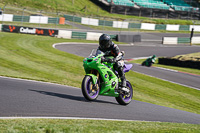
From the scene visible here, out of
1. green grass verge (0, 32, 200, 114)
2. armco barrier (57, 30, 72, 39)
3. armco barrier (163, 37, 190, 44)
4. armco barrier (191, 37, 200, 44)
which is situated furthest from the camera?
armco barrier (191, 37, 200, 44)

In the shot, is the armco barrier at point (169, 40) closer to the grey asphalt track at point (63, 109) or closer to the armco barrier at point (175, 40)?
the armco barrier at point (175, 40)

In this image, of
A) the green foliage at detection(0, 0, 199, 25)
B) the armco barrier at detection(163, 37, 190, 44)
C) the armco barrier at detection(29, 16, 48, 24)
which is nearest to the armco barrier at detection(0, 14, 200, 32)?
the armco barrier at detection(29, 16, 48, 24)

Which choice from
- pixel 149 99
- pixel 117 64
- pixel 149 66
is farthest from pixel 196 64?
pixel 117 64

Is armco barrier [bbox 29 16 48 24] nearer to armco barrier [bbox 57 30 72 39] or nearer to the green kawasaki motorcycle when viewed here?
armco barrier [bbox 57 30 72 39]

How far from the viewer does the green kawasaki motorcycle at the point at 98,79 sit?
28.6 feet

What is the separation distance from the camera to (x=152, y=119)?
8648 mm

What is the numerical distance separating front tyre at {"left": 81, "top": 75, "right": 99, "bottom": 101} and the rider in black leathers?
31.3 inches

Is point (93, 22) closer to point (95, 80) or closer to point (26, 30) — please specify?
point (26, 30)

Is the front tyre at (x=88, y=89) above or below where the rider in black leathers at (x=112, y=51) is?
below

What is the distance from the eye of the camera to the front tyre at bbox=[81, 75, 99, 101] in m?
8.56

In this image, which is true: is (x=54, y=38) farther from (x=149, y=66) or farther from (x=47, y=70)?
(x=47, y=70)

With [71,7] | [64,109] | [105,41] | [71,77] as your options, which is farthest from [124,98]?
[71,7]

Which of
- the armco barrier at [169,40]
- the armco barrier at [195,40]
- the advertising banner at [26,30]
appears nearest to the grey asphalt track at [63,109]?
the advertising banner at [26,30]

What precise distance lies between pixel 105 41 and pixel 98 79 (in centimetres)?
117
